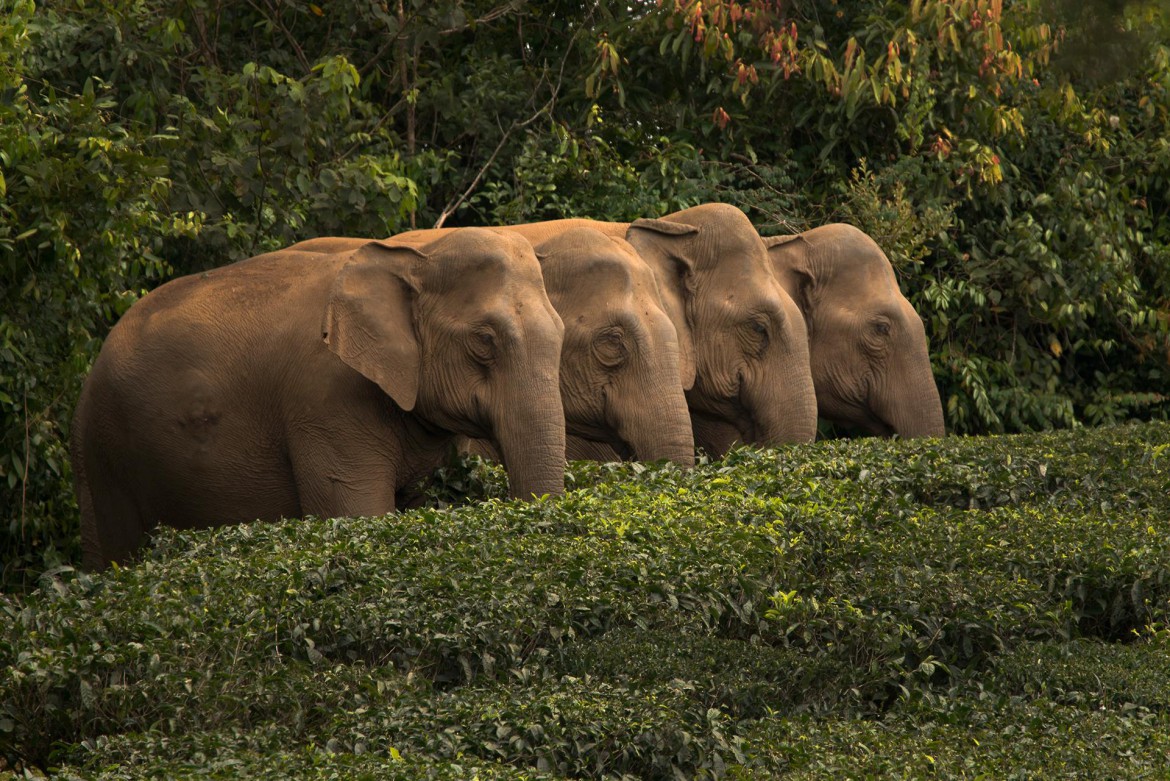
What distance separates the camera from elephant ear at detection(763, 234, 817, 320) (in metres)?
12.6

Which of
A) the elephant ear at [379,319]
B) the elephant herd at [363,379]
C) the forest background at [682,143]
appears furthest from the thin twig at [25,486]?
the elephant ear at [379,319]

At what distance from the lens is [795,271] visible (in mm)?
12625

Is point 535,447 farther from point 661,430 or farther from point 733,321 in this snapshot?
point 733,321

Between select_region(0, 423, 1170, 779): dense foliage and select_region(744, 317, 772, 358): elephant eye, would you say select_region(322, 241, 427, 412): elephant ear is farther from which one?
select_region(744, 317, 772, 358): elephant eye

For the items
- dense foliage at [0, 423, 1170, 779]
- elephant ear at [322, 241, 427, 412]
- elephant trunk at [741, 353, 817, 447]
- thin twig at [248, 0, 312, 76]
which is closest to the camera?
dense foliage at [0, 423, 1170, 779]

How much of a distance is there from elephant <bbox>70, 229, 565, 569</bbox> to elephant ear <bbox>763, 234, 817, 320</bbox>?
11.8 feet

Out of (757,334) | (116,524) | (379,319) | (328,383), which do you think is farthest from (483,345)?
(757,334)

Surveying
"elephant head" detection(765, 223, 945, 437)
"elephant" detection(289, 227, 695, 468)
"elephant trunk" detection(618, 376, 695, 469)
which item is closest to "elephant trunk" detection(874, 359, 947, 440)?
"elephant head" detection(765, 223, 945, 437)

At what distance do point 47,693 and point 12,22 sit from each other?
5.25m

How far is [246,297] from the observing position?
9367 millimetres

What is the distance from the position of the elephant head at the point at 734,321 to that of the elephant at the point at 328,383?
90.9 inches

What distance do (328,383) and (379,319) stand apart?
0.39 meters

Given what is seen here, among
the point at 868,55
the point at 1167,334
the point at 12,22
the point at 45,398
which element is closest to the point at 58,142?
the point at 12,22

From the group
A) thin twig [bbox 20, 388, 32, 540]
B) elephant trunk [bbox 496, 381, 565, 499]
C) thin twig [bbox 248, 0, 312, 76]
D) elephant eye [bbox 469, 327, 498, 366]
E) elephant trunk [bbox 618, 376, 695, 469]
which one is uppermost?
thin twig [bbox 248, 0, 312, 76]
